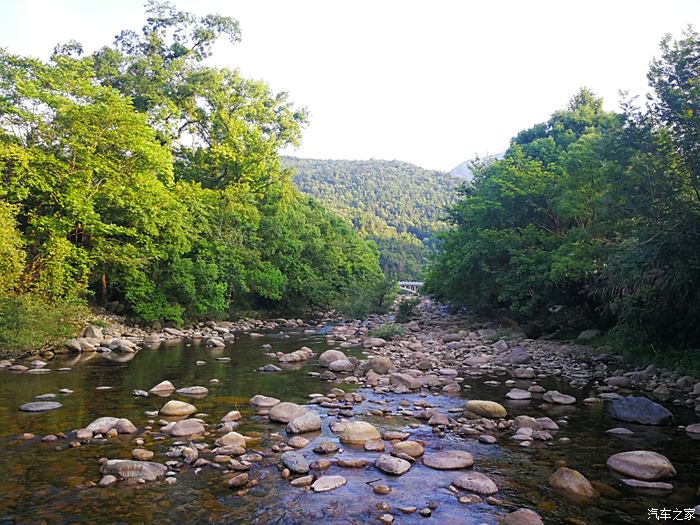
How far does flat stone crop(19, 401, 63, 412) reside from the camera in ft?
29.2

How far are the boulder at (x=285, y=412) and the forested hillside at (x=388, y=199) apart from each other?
72.2 metres

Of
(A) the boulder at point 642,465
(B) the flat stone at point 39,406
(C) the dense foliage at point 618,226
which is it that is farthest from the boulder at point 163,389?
(C) the dense foliage at point 618,226

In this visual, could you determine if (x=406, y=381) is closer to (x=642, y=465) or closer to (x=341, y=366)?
(x=341, y=366)

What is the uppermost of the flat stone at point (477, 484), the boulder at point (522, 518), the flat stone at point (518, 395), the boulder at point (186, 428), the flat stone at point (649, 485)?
the boulder at point (522, 518)

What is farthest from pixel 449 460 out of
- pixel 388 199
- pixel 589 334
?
pixel 388 199

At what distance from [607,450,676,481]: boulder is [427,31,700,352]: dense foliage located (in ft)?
17.7

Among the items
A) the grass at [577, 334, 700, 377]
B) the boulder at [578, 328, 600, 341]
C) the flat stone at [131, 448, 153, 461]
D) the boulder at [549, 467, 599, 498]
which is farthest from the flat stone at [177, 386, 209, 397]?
the boulder at [578, 328, 600, 341]

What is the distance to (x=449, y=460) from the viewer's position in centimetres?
668

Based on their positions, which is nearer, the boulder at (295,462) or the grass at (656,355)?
the boulder at (295,462)

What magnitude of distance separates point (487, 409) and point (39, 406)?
7899mm

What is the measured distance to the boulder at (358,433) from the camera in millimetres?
7562

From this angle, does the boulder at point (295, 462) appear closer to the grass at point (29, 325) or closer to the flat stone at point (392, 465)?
the flat stone at point (392, 465)

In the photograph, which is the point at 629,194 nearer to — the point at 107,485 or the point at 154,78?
the point at 107,485

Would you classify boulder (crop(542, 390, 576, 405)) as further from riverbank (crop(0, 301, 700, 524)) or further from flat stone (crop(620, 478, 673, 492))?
flat stone (crop(620, 478, 673, 492))
